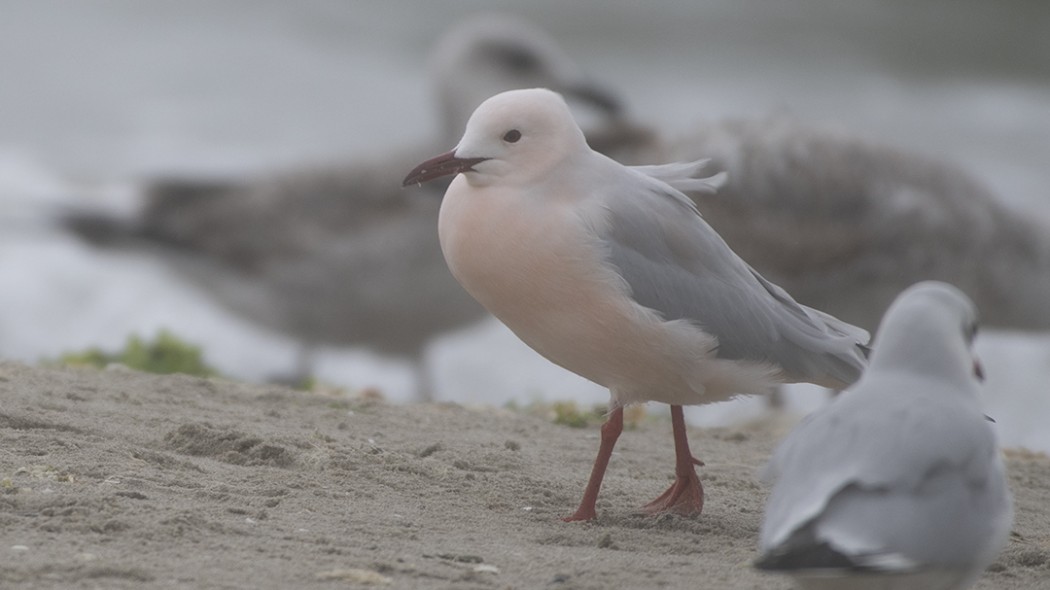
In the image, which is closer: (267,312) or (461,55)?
(267,312)

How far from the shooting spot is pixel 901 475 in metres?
3.29

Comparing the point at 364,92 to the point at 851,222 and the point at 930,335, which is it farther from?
the point at 930,335

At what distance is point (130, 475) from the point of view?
170 inches

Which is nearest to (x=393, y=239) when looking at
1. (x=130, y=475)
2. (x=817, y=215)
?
(x=817, y=215)

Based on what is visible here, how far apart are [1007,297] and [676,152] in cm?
242

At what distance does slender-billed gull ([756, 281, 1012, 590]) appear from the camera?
316cm

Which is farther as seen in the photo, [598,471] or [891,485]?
[598,471]

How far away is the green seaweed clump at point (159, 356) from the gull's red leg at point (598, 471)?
3.01 metres

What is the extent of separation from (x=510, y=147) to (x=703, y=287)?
751 mm

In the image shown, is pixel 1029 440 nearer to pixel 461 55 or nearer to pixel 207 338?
pixel 461 55

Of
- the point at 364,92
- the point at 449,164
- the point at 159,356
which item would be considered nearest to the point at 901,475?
the point at 449,164

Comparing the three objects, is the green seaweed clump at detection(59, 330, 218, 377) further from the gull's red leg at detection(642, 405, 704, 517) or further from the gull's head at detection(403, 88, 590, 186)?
the gull's red leg at detection(642, 405, 704, 517)

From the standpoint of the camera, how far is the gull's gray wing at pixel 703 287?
4641 mm

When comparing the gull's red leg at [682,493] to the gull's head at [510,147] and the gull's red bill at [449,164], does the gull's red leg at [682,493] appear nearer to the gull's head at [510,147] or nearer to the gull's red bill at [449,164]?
the gull's head at [510,147]
